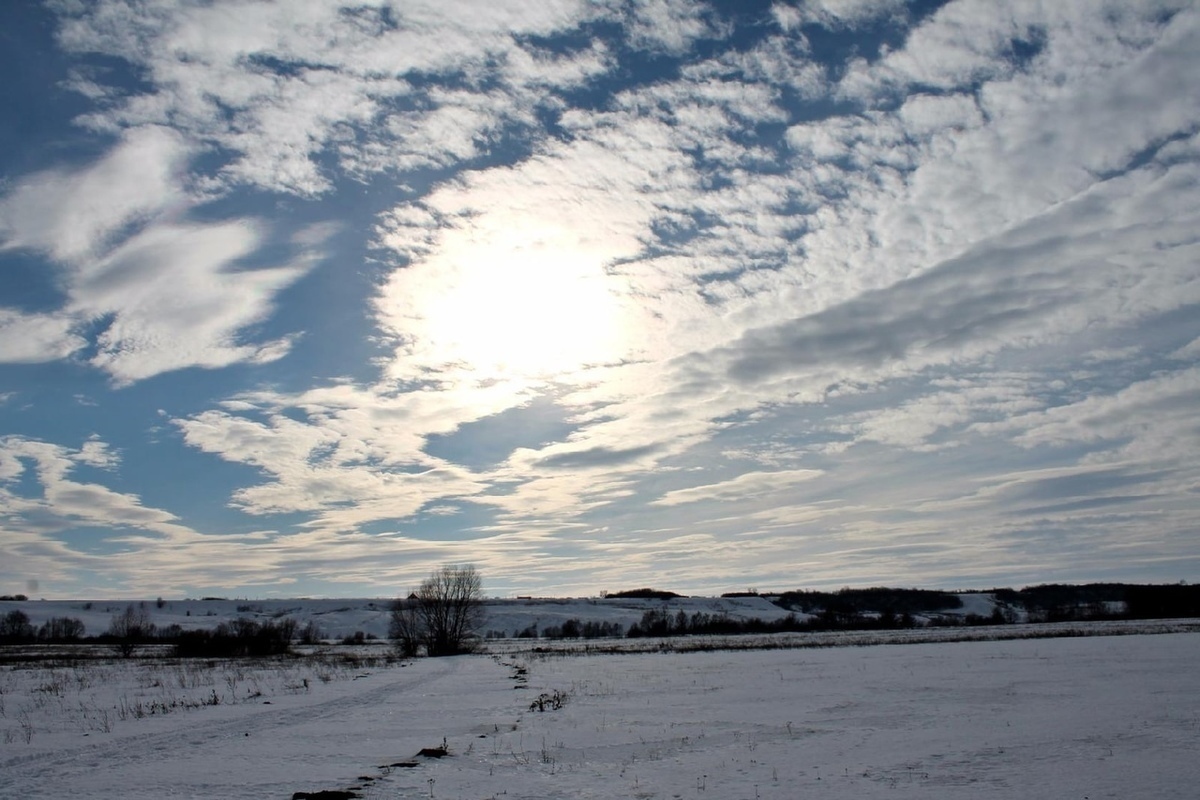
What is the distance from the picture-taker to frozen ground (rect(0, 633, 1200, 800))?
11.6 m

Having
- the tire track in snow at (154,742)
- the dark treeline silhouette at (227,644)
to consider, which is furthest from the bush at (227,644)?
the tire track in snow at (154,742)

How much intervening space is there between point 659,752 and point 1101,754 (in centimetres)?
750

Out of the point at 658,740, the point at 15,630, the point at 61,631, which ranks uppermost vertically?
the point at 658,740

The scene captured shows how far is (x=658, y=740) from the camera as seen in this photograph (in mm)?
16156

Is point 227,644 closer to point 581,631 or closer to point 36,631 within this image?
point 581,631

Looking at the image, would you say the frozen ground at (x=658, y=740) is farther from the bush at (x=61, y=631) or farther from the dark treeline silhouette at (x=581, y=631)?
the bush at (x=61, y=631)

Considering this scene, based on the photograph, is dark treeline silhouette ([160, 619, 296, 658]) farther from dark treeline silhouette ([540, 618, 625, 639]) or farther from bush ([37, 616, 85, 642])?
bush ([37, 616, 85, 642])

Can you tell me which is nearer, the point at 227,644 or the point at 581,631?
A: the point at 227,644

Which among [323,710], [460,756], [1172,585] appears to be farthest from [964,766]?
[1172,585]

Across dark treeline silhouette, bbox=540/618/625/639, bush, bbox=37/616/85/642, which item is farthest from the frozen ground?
bush, bbox=37/616/85/642

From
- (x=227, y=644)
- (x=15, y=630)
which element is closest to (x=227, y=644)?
(x=227, y=644)

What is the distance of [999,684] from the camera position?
25531mm

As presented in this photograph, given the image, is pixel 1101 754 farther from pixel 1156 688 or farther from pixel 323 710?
pixel 323 710

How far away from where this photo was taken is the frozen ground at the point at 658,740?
11633mm
